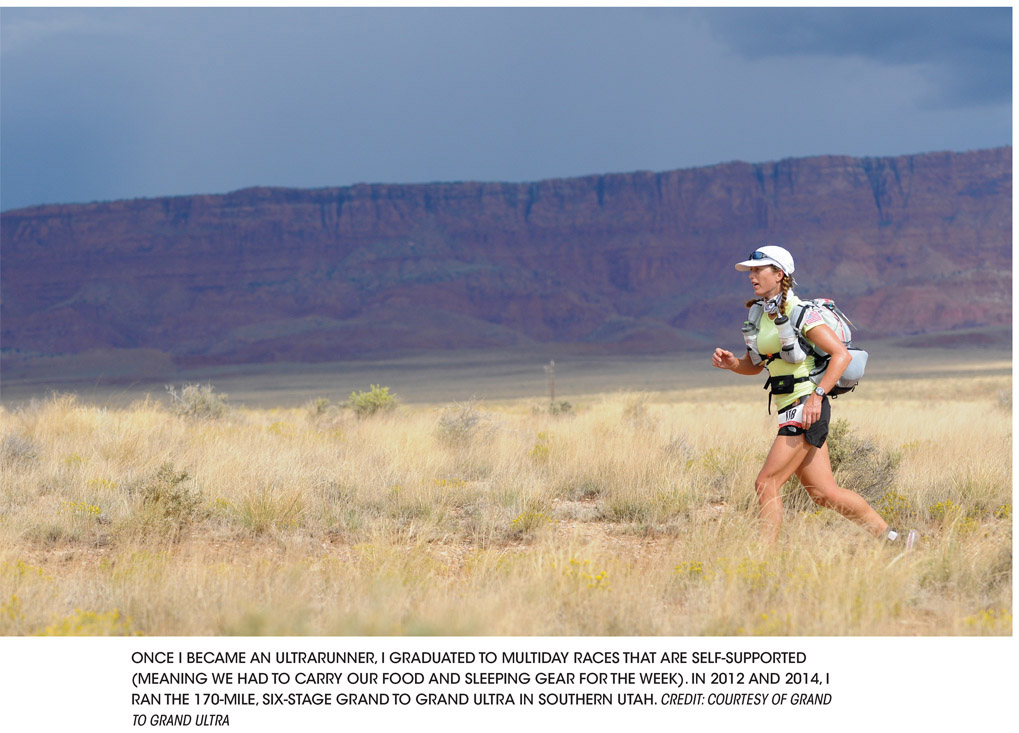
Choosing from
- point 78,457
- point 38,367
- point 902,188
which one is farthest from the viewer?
→ point 902,188

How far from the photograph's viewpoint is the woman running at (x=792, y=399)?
4.78 meters

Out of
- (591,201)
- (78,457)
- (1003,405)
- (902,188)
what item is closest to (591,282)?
(591,201)

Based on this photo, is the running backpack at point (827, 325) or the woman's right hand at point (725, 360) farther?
the woman's right hand at point (725, 360)

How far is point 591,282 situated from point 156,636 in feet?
381

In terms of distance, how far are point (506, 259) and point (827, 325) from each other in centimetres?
11751

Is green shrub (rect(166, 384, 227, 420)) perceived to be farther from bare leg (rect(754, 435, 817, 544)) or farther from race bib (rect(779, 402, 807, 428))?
race bib (rect(779, 402, 807, 428))

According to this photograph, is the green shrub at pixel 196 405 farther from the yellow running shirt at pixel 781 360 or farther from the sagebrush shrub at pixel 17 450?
the yellow running shirt at pixel 781 360

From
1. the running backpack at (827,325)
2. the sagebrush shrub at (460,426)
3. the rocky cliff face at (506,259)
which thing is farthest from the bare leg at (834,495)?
the rocky cliff face at (506,259)

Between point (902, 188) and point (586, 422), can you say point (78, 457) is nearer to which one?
point (586, 422)

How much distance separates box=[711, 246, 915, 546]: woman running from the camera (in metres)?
4.78

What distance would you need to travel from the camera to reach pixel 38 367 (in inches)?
3250

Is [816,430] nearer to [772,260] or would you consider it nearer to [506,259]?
[772,260]

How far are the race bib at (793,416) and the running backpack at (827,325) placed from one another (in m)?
0.19

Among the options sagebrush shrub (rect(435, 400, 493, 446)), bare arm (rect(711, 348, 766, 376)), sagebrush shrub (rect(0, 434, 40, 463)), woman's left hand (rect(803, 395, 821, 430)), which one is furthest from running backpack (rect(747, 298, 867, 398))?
sagebrush shrub (rect(0, 434, 40, 463))
